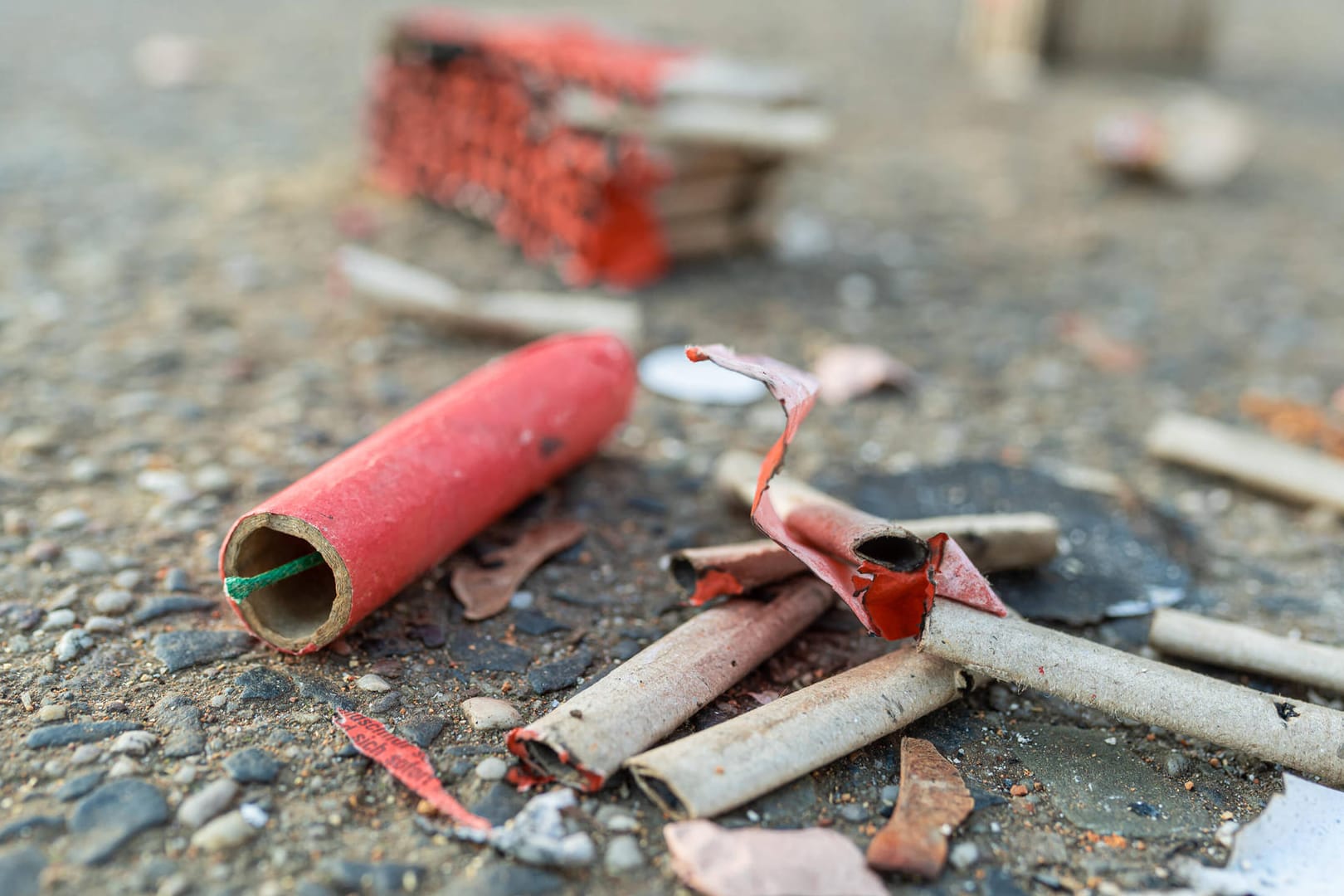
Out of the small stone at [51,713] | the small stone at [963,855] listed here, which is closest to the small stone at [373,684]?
the small stone at [51,713]

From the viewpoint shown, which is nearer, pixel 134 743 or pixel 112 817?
pixel 112 817

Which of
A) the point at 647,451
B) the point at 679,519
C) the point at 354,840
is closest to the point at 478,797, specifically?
the point at 354,840

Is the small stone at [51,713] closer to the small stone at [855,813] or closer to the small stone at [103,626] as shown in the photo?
the small stone at [103,626]

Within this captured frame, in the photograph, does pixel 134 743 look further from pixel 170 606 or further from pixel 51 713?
pixel 170 606

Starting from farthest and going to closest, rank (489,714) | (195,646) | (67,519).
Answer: (67,519)
(195,646)
(489,714)

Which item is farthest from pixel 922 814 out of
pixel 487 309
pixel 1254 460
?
pixel 487 309

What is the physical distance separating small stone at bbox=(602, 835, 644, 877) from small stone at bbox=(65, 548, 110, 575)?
131 cm

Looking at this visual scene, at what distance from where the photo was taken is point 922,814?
5.95ft

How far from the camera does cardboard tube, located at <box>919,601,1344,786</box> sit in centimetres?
191

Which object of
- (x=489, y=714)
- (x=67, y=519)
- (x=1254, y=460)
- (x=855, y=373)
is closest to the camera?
(x=489, y=714)

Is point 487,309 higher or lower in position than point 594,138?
lower

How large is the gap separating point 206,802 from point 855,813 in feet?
3.35

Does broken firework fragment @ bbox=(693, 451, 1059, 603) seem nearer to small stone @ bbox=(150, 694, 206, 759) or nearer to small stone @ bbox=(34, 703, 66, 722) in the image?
small stone @ bbox=(150, 694, 206, 759)

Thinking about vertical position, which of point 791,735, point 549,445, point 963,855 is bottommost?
point 963,855
